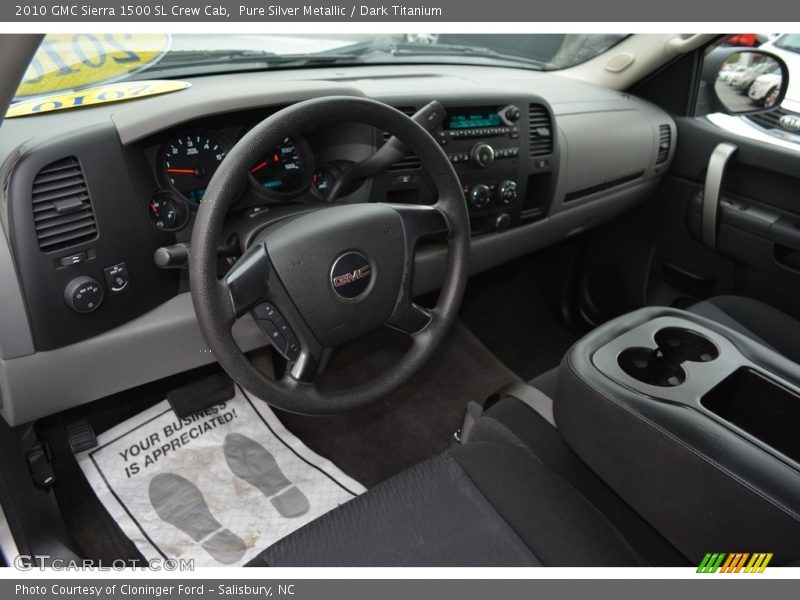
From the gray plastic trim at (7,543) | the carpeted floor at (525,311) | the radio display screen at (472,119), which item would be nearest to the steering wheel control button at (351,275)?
the radio display screen at (472,119)

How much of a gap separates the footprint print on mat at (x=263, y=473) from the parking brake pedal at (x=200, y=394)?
0.12 metres

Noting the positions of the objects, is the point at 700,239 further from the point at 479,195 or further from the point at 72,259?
the point at 72,259

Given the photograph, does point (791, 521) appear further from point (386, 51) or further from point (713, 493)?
point (386, 51)

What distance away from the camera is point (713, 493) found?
94 cm

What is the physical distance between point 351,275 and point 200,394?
3.04ft

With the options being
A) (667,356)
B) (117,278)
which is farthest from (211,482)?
(667,356)

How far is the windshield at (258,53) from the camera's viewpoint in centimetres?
140

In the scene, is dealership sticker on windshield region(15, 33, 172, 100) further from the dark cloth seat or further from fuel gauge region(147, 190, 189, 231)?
the dark cloth seat

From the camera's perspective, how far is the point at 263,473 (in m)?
1.78

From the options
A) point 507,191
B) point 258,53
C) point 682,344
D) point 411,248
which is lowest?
point 682,344

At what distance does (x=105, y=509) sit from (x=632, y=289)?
1927mm

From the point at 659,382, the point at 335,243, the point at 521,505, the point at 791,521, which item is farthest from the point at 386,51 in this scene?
the point at 791,521

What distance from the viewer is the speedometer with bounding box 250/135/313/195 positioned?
133 cm

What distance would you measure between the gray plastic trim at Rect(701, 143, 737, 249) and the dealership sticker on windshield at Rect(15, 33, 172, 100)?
1743 millimetres
